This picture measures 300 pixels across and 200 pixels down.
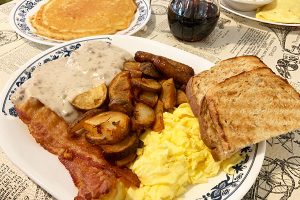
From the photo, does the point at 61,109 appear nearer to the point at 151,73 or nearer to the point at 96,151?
the point at 96,151

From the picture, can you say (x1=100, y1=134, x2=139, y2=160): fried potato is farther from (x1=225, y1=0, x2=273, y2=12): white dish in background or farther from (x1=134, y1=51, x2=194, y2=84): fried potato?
(x1=225, y1=0, x2=273, y2=12): white dish in background

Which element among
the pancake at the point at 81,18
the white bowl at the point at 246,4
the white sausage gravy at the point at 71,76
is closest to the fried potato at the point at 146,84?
the white sausage gravy at the point at 71,76

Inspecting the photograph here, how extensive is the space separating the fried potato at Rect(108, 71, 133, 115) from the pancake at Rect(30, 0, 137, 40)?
29.7 inches

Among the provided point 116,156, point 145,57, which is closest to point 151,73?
point 145,57

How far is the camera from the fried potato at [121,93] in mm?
1601

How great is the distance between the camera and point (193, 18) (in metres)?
2.23

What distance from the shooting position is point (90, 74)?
1.80m

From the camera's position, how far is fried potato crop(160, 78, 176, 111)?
1.69 m

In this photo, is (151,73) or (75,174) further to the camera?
(151,73)

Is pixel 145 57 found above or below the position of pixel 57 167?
above

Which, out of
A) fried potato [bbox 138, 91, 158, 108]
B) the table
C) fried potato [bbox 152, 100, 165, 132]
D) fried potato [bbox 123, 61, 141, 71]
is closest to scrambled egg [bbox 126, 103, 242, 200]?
fried potato [bbox 152, 100, 165, 132]

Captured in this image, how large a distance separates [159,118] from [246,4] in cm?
141

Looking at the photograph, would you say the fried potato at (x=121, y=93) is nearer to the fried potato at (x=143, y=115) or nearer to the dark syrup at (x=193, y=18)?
the fried potato at (x=143, y=115)

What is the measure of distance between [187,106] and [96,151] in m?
0.51
